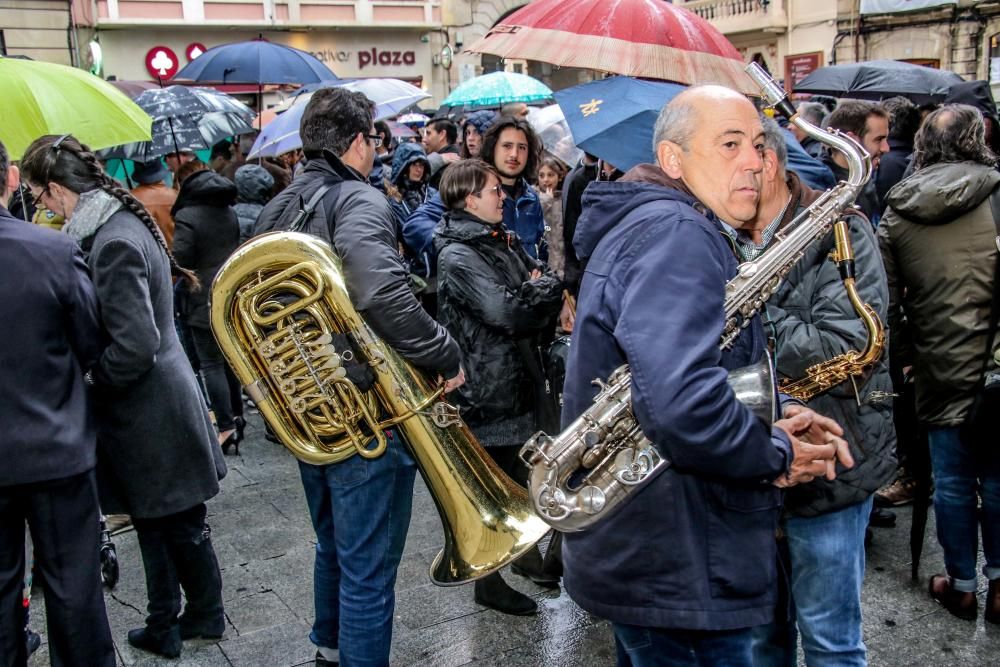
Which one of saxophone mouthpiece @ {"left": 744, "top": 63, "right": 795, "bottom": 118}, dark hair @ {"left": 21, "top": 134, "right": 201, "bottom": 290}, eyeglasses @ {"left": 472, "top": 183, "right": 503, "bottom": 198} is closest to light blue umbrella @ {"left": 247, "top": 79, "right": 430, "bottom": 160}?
eyeglasses @ {"left": 472, "top": 183, "right": 503, "bottom": 198}

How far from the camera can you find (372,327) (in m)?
3.03

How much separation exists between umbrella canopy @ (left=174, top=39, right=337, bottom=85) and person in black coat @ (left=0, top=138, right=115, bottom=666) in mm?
6535

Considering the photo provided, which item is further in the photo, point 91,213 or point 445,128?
point 445,128

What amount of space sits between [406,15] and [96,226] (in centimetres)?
2786

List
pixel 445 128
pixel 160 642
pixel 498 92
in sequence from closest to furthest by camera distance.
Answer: pixel 160 642 → pixel 445 128 → pixel 498 92

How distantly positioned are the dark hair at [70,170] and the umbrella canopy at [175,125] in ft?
11.2

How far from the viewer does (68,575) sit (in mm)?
3107

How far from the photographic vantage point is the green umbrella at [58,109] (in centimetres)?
392

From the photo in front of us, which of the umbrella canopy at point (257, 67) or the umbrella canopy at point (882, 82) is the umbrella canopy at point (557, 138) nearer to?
the umbrella canopy at point (882, 82)

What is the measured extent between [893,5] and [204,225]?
21275mm

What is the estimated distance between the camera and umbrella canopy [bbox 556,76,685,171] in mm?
3914

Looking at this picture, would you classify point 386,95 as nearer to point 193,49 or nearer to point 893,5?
point 893,5

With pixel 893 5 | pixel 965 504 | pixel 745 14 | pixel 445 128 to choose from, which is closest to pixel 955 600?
pixel 965 504

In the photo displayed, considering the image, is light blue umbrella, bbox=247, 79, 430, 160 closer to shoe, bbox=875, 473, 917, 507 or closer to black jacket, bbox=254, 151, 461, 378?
black jacket, bbox=254, 151, 461, 378
